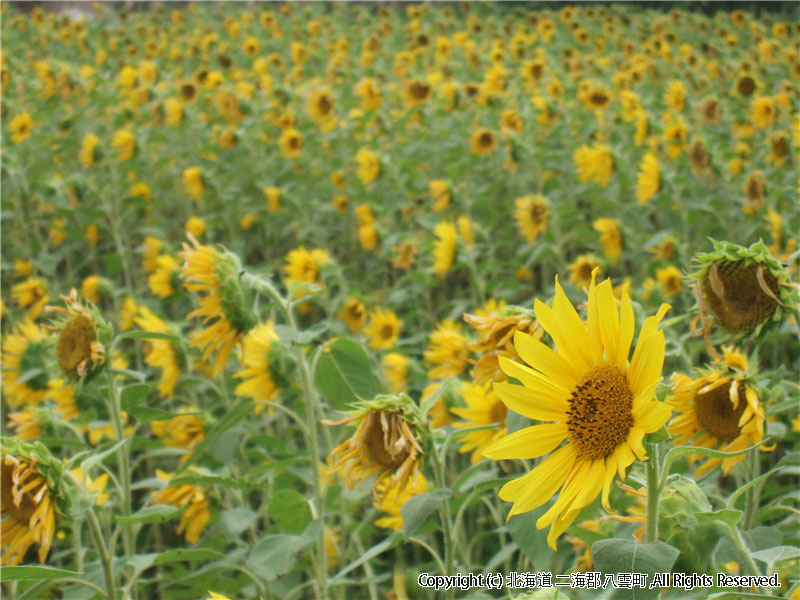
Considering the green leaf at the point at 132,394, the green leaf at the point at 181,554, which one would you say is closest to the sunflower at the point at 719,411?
the green leaf at the point at 181,554

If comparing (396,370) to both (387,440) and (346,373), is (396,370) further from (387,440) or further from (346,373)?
(387,440)

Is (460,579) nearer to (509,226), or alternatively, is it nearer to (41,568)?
(41,568)

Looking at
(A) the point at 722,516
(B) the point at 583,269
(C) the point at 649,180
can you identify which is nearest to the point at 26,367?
(B) the point at 583,269

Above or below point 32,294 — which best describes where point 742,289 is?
above

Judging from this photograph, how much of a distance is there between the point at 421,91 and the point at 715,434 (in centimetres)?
257

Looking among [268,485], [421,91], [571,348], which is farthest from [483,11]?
[571,348]

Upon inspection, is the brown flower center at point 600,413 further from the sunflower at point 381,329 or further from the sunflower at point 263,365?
the sunflower at point 381,329

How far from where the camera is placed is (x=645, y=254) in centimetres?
269

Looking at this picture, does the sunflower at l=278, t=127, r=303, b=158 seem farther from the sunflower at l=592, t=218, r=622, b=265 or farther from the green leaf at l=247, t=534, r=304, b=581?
the green leaf at l=247, t=534, r=304, b=581

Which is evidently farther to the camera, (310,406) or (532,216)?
(532,216)

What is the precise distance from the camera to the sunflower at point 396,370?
1.89 meters

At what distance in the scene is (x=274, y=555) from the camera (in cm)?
112

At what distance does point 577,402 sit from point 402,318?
1.77 meters

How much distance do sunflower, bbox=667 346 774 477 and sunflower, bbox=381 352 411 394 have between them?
907 mm
